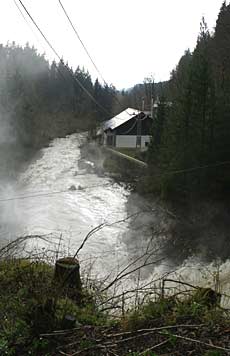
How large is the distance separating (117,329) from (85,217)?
528 inches

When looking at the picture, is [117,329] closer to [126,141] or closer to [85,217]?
Result: [85,217]

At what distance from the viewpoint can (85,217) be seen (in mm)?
16734

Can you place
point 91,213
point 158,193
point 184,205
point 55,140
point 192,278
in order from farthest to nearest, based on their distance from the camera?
point 55,140 < point 158,193 < point 184,205 < point 91,213 < point 192,278

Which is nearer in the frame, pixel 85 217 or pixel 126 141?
pixel 85 217

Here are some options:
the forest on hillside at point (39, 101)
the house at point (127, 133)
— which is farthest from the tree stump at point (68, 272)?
the house at point (127, 133)

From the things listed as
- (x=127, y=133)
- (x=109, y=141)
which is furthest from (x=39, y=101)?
(x=127, y=133)

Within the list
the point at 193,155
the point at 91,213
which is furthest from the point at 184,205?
the point at 91,213

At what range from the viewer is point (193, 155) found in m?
18.6

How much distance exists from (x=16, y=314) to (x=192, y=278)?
23.8 ft

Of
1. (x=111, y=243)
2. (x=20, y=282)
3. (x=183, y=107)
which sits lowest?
(x=111, y=243)

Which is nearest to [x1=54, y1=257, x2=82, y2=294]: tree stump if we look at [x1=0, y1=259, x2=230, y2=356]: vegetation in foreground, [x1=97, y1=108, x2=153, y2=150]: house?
[x1=0, y1=259, x2=230, y2=356]: vegetation in foreground

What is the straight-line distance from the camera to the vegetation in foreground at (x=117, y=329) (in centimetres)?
295

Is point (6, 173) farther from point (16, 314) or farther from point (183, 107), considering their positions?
point (16, 314)

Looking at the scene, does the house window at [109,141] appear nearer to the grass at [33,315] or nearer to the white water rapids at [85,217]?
the white water rapids at [85,217]
